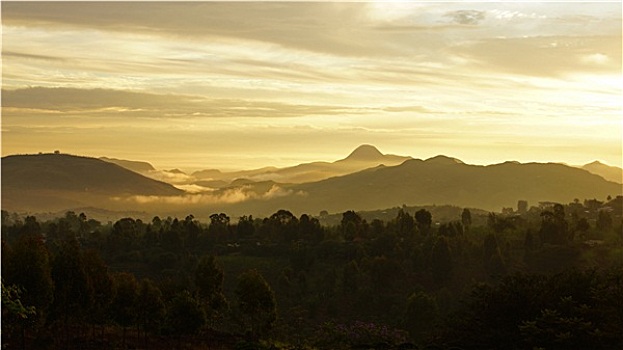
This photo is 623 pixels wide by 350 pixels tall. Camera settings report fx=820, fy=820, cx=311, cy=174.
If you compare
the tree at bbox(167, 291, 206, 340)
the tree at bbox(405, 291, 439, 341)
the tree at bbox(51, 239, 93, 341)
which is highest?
the tree at bbox(51, 239, 93, 341)

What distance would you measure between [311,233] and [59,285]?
301 feet

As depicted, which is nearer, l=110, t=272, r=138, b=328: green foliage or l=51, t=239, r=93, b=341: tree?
l=51, t=239, r=93, b=341: tree

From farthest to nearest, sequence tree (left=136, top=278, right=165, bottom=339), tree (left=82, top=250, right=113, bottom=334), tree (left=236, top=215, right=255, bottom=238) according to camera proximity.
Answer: tree (left=236, top=215, right=255, bottom=238) < tree (left=136, top=278, right=165, bottom=339) < tree (left=82, top=250, right=113, bottom=334)

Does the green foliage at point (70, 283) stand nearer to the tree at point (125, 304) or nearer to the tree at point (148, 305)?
the tree at point (125, 304)

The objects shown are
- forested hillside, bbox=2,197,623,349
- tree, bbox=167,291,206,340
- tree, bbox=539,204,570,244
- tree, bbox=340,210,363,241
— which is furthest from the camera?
tree, bbox=340,210,363,241

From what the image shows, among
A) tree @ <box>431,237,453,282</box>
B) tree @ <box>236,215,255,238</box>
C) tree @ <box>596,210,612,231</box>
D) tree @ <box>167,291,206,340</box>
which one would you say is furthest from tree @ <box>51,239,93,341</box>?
tree @ <box>596,210,612,231</box>

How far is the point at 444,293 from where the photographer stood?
108250mm

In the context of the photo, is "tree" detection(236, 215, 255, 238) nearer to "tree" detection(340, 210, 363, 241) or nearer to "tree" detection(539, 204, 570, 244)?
"tree" detection(340, 210, 363, 241)

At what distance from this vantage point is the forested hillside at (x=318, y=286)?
44.0 metres

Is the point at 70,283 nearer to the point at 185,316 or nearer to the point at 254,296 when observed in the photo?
the point at 185,316

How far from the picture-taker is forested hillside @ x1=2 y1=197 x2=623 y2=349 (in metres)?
44.0

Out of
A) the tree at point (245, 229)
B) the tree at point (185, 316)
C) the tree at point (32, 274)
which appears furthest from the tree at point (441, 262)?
the tree at point (32, 274)

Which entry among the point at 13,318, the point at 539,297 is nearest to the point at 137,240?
the point at 13,318

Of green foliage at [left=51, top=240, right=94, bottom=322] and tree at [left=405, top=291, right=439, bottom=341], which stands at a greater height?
green foliage at [left=51, top=240, right=94, bottom=322]
